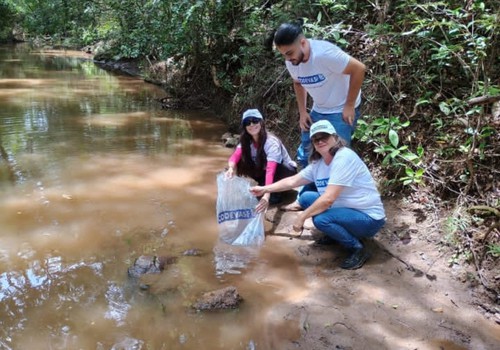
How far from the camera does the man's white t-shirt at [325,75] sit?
2.97 m

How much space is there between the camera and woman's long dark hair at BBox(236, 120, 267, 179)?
3.67m

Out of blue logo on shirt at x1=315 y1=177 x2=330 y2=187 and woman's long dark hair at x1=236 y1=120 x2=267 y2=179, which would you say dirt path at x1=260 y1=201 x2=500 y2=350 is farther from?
woman's long dark hair at x1=236 y1=120 x2=267 y2=179

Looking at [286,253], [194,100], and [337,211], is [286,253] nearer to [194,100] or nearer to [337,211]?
[337,211]

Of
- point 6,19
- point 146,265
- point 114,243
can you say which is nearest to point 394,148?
point 146,265

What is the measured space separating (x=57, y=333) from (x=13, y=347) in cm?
Result: 21

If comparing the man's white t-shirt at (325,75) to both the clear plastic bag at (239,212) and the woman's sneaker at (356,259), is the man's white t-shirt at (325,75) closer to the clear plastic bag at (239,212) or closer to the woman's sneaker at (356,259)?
the clear plastic bag at (239,212)

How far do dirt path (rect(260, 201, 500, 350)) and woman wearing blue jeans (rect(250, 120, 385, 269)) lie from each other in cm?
20

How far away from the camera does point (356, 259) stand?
2.96m

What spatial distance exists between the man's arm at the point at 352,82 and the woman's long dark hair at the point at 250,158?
77cm

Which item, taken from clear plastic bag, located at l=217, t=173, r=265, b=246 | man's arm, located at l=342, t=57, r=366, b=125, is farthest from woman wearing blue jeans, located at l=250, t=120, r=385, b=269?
clear plastic bag, located at l=217, t=173, r=265, b=246

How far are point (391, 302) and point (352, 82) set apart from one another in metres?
1.47

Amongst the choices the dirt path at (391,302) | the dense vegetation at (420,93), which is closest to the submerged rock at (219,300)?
the dirt path at (391,302)

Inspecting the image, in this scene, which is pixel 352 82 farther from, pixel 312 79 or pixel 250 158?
pixel 250 158

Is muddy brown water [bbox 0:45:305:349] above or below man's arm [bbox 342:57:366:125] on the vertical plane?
below
